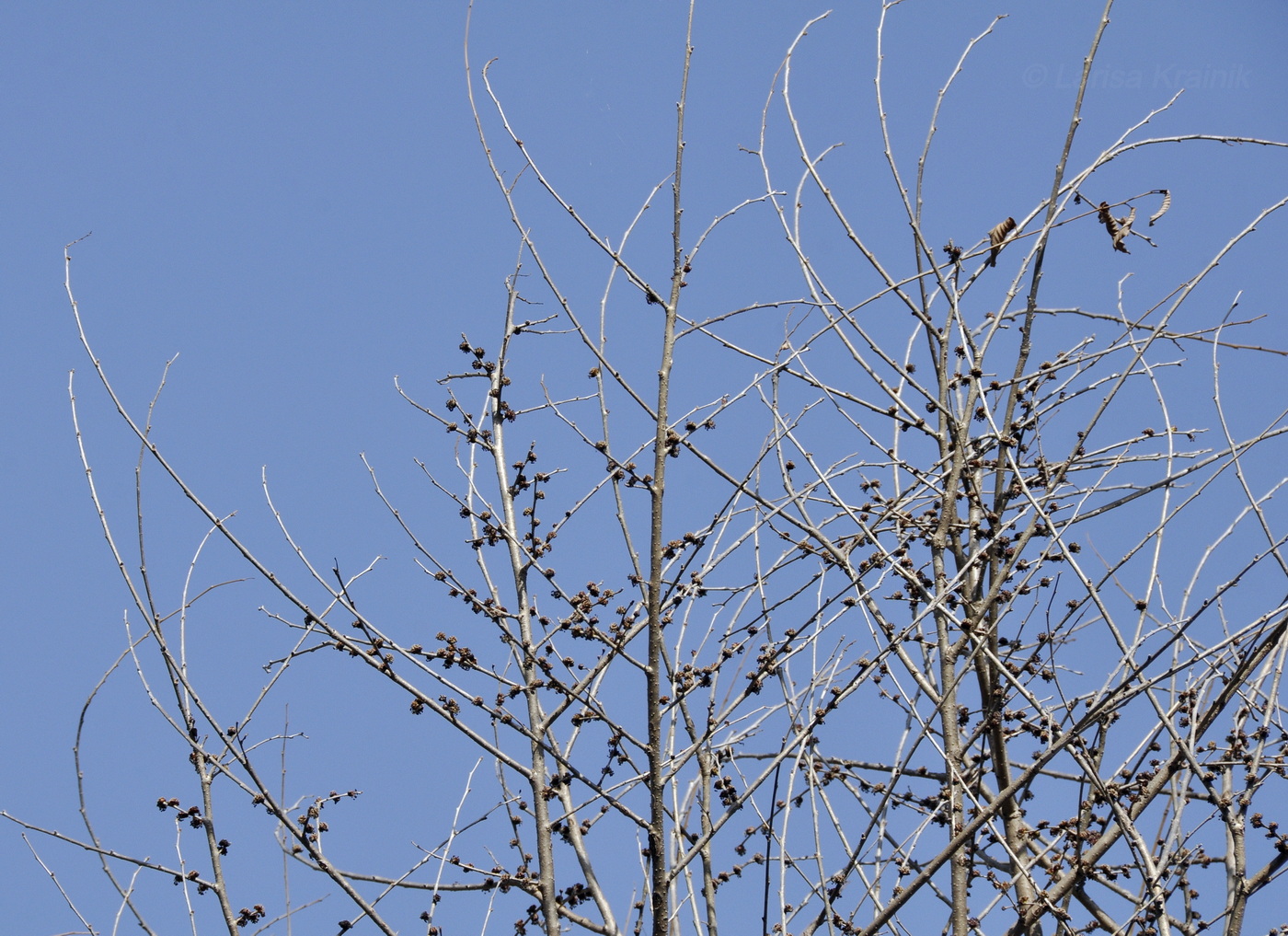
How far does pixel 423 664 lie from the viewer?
3.64 m

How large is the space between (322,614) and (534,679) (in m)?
0.75

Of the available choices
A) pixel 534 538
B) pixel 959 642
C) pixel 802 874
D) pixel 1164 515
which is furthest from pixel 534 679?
pixel 1164 515

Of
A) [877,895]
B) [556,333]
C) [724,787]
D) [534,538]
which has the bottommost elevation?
[877,895]

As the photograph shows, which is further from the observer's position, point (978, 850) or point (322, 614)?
point (978, 850)

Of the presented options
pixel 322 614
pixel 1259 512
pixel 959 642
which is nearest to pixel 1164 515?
pixel 1259 512

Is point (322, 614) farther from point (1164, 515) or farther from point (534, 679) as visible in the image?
point (1164, 515)

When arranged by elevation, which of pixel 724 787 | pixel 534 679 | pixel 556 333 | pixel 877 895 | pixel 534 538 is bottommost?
pixel 877 895

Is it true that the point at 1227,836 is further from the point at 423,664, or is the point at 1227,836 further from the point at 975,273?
the point at 423,664

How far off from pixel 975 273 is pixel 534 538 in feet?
6.24

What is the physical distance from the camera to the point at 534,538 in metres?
4.34

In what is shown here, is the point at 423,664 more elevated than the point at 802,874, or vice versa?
the point at 423,664

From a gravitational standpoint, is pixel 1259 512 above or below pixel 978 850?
above

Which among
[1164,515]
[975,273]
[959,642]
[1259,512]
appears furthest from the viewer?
[975,273]

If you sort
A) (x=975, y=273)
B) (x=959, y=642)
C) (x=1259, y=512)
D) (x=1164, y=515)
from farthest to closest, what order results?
1. (x=975, y=273)
2. (x=959, y=642)
3. (x=1164, y=515)
4. (x=1259, y=512)
